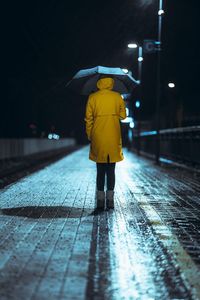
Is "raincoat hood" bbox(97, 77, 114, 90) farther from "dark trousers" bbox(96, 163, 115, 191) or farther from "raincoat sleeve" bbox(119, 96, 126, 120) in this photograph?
"dark trousers" bbox(96, 163, 115, 191)

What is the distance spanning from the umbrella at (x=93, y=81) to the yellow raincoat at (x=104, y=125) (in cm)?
95

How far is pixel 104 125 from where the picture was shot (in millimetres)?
9125

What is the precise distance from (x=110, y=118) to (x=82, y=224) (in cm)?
204

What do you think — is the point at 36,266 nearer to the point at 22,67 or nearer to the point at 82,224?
the point at 82,224

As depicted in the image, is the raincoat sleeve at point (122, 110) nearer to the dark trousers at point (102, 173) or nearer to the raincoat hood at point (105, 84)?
the raincoat hood at point (105, 84)

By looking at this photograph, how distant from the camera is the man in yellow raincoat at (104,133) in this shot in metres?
9.08

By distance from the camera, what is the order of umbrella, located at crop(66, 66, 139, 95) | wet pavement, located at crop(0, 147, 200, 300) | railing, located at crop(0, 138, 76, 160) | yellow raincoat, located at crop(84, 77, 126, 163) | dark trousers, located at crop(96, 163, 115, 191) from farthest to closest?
railing, located at crop(0, 138, 76, 160) < umbrella, located at crop(66, 66, 139, 95) < dark trousers, located at crop(96, 163, 115, 191) < yellow raincoat, located at crop(84, 77, 126, 163) < wet pavement, located at crop(0, 147, 200, 300)

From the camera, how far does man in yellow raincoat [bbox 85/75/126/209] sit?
9.08 m

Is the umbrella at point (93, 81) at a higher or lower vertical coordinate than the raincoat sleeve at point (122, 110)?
higher

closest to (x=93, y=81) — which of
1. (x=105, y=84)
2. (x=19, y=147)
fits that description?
(x=105, y=84)

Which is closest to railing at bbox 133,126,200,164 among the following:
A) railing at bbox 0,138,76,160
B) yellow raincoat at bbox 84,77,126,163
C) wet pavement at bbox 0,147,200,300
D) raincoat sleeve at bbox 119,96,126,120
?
railing at bbox 0,138,76,160

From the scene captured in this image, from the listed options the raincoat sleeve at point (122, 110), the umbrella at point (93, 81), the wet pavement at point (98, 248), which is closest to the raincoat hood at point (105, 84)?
the raincoat sleeve at point (122, 110)

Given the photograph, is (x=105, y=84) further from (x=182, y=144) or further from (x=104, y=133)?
(x=182, y=144)

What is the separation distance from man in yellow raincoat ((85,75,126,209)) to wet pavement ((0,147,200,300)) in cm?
49
